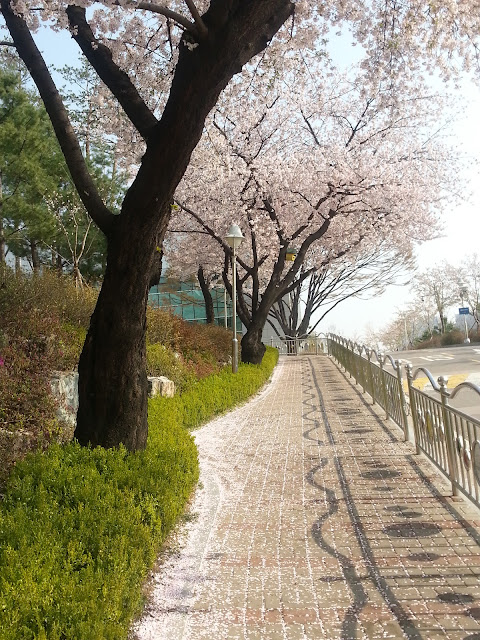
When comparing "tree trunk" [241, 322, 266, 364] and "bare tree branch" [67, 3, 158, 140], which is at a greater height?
"bare tree branch" [67, 3, 158, 140]

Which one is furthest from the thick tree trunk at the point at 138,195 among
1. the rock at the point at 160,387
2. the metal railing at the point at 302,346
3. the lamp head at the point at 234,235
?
the metal railing at the point at 302,346

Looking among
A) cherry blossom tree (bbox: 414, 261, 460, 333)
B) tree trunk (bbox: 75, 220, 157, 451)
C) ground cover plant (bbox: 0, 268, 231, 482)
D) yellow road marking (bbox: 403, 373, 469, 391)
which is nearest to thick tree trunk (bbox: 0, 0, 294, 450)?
tree trunk (bbox: 75, 220, 157, 451)

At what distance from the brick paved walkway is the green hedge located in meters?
0.33

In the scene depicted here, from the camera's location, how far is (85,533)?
10.9ft

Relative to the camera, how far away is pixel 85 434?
5336 mm

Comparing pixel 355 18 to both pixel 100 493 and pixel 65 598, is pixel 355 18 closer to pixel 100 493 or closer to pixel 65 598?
pixel 100 493

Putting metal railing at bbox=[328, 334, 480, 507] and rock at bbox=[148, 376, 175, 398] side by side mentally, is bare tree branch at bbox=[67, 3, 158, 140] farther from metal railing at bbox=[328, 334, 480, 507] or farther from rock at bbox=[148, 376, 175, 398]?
rock at bbox=[148, 376, 175, 398]

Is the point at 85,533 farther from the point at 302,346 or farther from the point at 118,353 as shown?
the point at 302,346

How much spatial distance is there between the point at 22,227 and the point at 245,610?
16904mm

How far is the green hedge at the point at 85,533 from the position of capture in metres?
2.45

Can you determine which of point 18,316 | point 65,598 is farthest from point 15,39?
point 65,598

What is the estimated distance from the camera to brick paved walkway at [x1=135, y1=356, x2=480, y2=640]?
10.3ft

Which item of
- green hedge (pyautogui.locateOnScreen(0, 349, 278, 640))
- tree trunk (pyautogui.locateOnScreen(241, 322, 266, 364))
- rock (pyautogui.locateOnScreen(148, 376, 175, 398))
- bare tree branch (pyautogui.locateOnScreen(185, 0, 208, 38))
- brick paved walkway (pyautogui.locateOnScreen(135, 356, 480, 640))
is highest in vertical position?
bare tree branch (pyautogui.locateOnScreen(185, 0, 208, 38))

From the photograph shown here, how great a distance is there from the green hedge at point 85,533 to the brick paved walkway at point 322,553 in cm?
33
